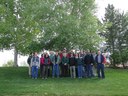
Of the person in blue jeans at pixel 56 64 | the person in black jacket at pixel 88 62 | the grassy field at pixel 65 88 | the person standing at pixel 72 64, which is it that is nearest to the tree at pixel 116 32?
the person in black jacket at pixel 88 62

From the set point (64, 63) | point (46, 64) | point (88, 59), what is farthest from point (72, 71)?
point (46, 64)

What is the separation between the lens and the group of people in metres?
25.2

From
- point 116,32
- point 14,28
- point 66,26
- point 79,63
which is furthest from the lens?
point 116,32

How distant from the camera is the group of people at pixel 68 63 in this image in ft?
82.5

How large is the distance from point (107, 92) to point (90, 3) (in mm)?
20272

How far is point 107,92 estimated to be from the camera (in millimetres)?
18953

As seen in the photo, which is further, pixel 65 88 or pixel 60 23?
pixel 60 23

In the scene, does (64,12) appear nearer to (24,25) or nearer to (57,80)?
(24,25)

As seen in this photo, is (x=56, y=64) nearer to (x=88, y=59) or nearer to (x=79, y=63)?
(x=79, y=63)

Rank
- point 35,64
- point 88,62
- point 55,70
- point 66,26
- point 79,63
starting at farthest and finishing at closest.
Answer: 1. point 66,26
2. point 55,70
3. point 88,62
4. point 79,63
5. point 35,64

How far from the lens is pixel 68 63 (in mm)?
25422

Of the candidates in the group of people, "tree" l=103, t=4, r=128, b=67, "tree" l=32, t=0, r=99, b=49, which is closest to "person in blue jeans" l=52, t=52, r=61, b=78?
the group of people

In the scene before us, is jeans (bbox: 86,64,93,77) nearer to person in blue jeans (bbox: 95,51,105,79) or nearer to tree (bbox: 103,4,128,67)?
person in blue jeans (bbox: 95,51,105,79)

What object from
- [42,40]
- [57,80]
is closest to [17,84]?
[57,80]
